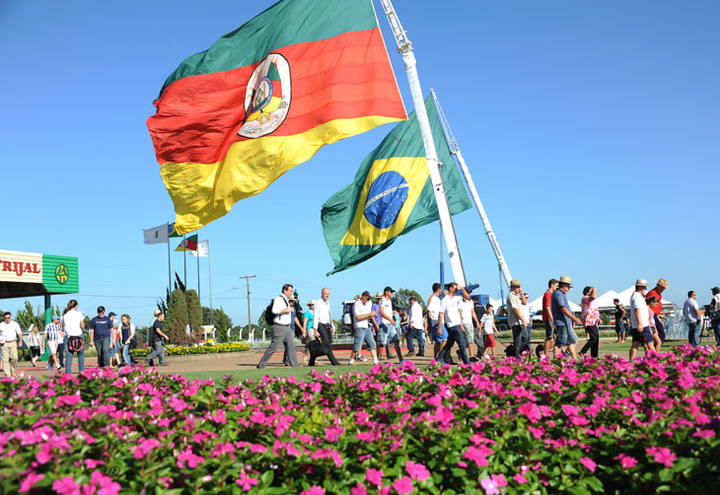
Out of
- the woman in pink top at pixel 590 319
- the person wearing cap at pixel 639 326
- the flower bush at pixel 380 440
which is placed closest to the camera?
the flower bush at pixel 380 440

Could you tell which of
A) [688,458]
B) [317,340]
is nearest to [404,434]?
[688,458]

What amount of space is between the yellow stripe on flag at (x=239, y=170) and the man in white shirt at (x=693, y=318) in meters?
9.41

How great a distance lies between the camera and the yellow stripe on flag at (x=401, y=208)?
1680 cm

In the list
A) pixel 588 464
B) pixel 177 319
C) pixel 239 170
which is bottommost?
pixel 588 464

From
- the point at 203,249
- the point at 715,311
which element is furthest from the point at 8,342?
the point at 203,249

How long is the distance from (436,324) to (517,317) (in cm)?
171

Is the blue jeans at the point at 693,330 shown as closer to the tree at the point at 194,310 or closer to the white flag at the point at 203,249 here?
the tree at the point at 194,310

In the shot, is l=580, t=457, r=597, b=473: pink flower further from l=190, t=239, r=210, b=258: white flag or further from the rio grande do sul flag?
l=190, t=239, r=210, b=258: white flag

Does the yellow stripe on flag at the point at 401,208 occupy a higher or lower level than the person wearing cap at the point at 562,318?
higher

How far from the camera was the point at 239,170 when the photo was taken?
1055 centimetres

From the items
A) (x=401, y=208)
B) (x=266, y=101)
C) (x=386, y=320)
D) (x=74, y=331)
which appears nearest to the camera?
(x=266, y=101)

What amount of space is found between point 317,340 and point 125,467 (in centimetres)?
1034

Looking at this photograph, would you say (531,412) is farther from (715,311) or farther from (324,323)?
(715,311)

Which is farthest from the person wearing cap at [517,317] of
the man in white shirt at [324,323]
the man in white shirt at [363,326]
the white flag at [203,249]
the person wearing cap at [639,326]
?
the white flag at [203,249]
